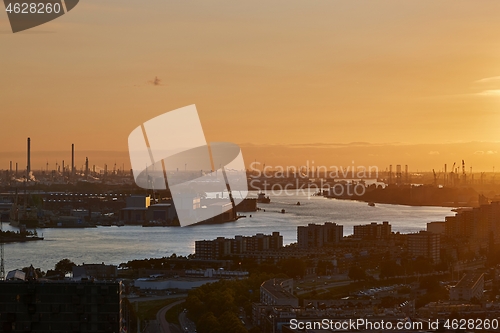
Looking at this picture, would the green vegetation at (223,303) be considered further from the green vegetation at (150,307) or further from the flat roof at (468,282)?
the flat roof at (468,282)

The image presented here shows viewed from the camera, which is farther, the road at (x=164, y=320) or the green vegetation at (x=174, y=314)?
the green vegetation at (x=174, y=314)

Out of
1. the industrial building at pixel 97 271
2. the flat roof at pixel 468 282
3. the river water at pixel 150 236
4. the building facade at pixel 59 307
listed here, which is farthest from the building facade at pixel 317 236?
the building facade at pixel 59 307

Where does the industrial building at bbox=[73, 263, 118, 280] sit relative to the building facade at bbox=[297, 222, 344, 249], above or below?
below

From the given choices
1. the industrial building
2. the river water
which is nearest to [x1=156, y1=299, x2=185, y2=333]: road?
the industrial building

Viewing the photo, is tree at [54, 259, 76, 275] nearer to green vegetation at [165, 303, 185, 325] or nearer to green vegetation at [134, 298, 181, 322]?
green vegetation at [134, 298, 181, 322]

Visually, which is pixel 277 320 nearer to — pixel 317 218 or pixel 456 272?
pixel 456 272

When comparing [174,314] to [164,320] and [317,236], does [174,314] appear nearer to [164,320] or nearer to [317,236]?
[164,320]

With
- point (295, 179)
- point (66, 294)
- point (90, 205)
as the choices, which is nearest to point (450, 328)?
point (66, 294)

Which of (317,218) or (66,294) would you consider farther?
(317,218)
